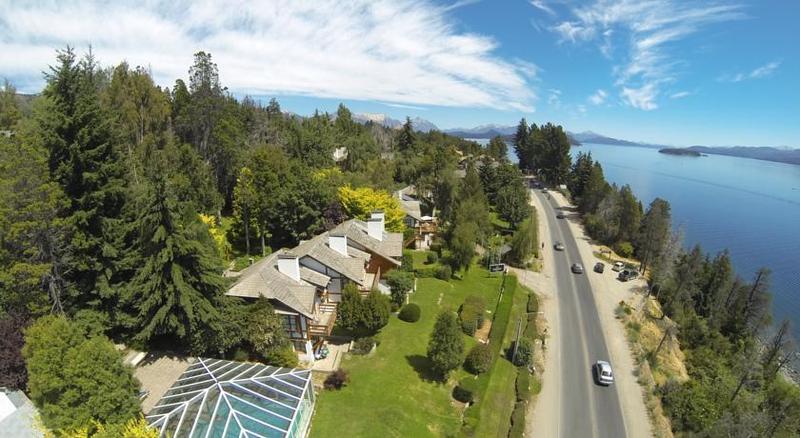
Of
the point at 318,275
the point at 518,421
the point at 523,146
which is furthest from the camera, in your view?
the point at 523,146

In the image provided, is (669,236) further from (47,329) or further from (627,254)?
(47,329)

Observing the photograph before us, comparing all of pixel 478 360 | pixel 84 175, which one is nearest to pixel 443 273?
pixel 478 360

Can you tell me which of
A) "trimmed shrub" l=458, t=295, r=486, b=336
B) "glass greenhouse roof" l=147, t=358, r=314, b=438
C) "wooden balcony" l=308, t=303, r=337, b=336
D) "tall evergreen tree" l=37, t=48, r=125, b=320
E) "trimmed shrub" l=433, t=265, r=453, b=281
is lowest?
"trimmed shrub" l=458, t=295, r=486, b=336

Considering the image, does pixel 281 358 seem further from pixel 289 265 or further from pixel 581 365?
pixel 581 365

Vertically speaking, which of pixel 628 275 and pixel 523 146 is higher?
pixel 523 146

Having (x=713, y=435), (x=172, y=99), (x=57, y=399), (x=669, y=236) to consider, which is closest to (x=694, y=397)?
(x=713, y=435)

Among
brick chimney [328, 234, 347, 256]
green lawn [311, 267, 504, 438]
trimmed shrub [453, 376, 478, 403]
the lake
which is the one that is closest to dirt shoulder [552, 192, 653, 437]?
trimmed shrub [453, 376, 478, 403]

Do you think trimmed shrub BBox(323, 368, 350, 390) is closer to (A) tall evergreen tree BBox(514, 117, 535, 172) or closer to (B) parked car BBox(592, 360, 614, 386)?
(B) parked car BBox(592, 360, 614, 386)
